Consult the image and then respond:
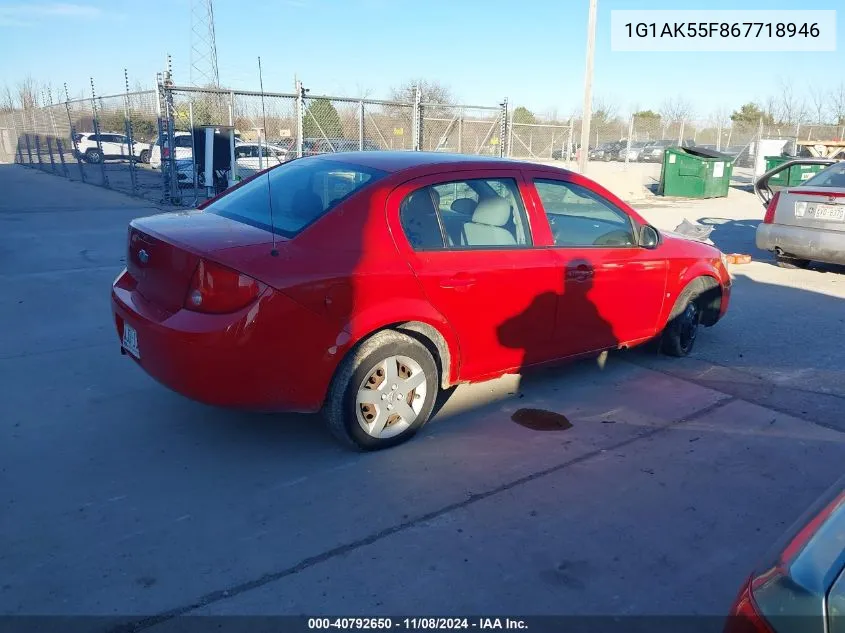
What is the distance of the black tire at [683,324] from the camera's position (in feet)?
18.2

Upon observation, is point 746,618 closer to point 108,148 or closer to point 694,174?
point 694,174

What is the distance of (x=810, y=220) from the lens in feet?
28.3

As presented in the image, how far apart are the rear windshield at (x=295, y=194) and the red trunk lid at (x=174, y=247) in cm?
15

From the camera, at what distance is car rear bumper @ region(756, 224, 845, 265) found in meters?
8.41

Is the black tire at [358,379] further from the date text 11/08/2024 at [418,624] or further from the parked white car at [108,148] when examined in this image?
the parked white car at [108,148]

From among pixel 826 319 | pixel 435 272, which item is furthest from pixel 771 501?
pixel 826 319

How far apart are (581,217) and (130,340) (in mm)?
3138

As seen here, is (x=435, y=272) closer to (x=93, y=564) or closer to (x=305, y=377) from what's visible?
(x=305, y=377)

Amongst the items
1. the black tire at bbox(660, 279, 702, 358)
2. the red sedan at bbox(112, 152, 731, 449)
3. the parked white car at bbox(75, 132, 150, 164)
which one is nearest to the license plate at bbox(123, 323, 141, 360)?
the red sedan at bbox(112, 152, 731, 449)

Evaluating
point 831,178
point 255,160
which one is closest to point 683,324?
point 831,178

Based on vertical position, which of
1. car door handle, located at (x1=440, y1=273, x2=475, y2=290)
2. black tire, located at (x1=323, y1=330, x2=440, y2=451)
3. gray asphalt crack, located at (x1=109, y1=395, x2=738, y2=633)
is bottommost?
gray asphalt crack, located at (x1=109, y1=395, x2=738, y2=633)

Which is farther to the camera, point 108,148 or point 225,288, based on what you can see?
point 108,148

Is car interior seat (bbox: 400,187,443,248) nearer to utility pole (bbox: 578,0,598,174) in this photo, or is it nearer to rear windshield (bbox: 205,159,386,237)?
rear windshield (bbox: 205,159,386,237)

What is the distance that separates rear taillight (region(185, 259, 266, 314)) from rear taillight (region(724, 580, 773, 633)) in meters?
2.40
